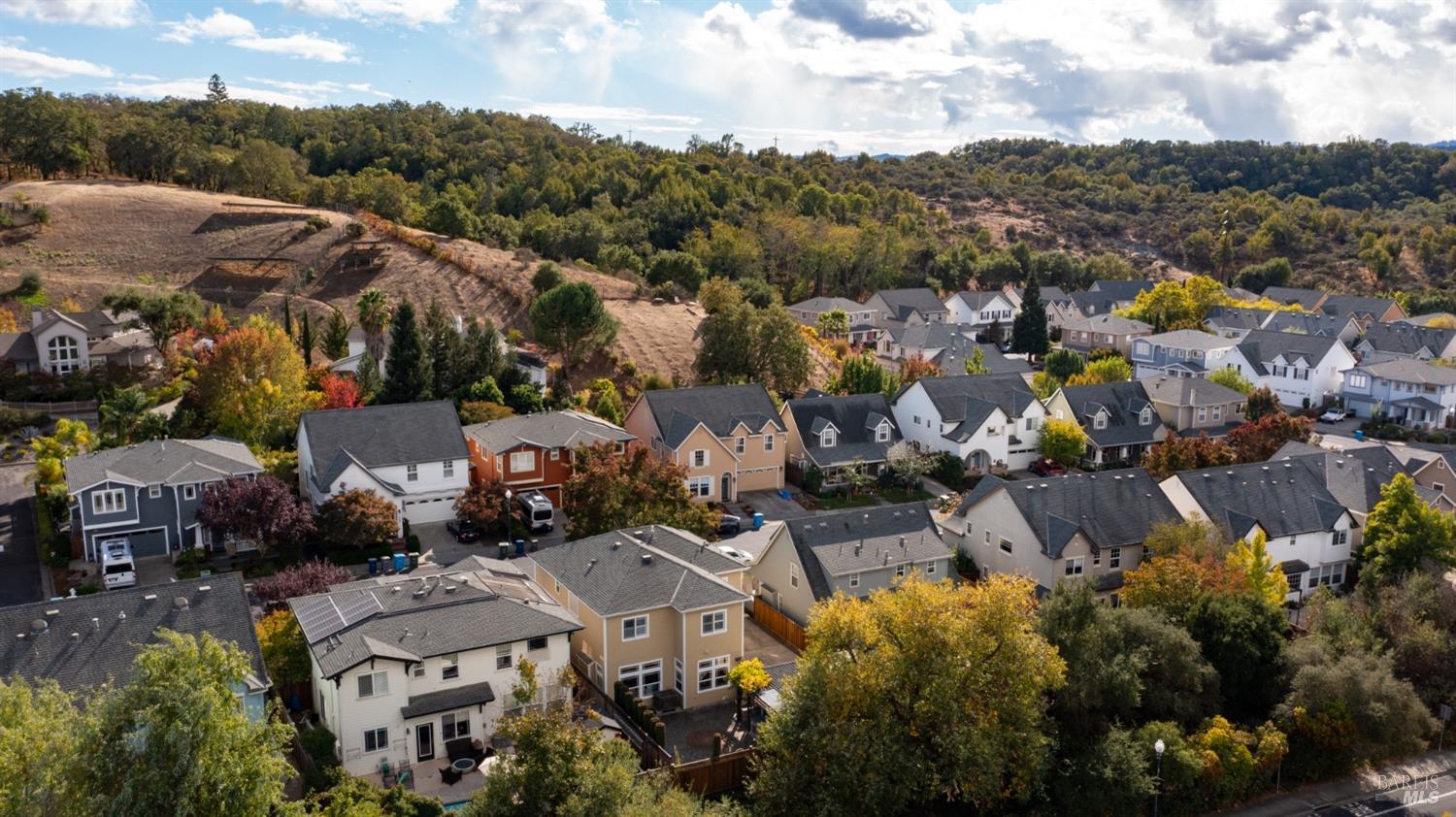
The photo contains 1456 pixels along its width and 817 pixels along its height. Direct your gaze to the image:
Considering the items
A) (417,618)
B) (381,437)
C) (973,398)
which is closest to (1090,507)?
(973,398)

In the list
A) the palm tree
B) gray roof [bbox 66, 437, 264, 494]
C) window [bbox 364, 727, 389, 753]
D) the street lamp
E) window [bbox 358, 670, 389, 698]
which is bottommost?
the street lamp

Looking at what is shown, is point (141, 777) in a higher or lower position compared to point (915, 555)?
higher

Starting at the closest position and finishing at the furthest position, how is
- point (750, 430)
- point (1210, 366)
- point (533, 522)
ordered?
point (533, 522), point (750, 430), point (1210, 366)

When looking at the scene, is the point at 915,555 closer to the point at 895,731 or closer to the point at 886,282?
the point at 895,731

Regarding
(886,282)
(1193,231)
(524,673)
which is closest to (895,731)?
(524,673)

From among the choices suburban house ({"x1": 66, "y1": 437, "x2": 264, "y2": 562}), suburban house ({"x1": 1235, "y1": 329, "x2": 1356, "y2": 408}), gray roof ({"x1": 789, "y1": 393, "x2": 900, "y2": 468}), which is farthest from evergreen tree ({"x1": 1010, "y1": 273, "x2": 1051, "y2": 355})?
suburban house ({"x1": 66, "y1": 437, "x2": 264, "y2": 562})

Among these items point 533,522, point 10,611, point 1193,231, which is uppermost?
point 1193,231

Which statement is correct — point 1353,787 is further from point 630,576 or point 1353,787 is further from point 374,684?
point 374,684

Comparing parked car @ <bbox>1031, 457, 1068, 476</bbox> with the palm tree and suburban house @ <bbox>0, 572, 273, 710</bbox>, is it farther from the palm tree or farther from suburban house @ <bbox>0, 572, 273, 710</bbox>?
suburban house @ <bbox>0, 572, 273, 710</bbox>

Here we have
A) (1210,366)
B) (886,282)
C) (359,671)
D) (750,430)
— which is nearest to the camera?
(359,671)
